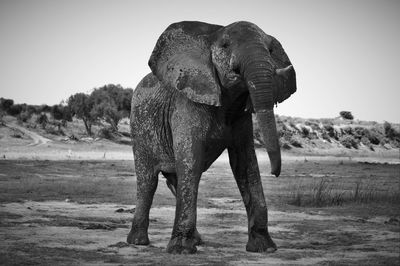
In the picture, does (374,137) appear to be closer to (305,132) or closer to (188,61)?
(305,132)

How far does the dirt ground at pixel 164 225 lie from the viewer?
33.0ft

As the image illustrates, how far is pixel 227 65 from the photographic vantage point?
1011 cm

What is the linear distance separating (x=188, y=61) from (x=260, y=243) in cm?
313

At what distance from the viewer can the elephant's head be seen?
368 inches

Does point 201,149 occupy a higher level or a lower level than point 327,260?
higher

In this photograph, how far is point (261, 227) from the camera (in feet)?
35.1

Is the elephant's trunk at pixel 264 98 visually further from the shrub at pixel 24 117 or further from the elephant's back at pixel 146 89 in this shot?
the shrub at pixel 24 117

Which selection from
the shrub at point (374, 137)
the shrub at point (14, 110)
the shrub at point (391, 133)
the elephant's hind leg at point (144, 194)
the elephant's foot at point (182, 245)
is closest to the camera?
the elephant's foot at point (182, 245)

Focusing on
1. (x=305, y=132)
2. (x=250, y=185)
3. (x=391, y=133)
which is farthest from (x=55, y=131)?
(x=250, y=185)

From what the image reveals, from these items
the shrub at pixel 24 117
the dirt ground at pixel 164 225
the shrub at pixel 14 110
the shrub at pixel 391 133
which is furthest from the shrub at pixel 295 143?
the dirt ground at pixel 164 225

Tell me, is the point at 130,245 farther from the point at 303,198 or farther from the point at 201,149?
the point at 303,198

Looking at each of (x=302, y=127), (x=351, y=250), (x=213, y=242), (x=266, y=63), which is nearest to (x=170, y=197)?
(x=213, y=242)

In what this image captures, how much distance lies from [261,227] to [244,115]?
182 cm

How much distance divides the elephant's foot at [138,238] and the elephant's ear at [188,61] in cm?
270
